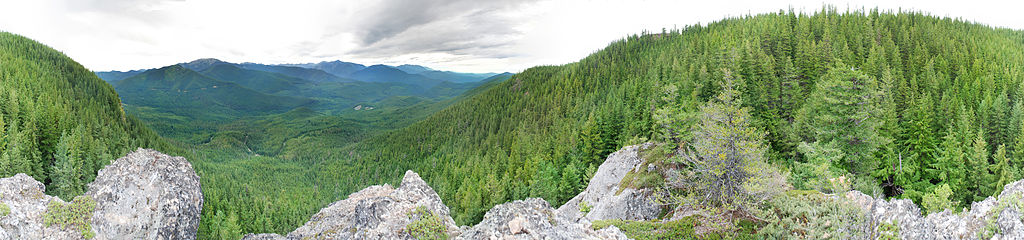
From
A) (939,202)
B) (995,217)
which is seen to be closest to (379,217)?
(995,217)

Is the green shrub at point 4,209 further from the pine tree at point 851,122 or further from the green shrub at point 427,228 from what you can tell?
the pine tree at point 851,122

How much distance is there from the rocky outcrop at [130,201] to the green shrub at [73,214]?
27cm

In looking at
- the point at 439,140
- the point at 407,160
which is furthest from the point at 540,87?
the point at 407,160

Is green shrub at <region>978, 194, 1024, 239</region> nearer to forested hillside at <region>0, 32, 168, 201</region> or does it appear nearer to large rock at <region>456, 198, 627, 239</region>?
large rock at <region>456, 198, 627, 239</region>

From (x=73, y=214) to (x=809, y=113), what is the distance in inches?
2666

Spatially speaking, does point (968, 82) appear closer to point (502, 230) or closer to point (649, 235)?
point (649, 235)

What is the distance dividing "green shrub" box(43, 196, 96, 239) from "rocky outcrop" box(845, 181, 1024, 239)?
154 feet

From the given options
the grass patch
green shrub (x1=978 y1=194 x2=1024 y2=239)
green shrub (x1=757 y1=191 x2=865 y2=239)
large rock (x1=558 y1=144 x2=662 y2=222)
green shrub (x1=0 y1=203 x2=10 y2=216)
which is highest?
green shrub (x1=0 y1=203 x2=10 y2=216)

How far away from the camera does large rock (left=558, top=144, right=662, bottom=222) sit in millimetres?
33503

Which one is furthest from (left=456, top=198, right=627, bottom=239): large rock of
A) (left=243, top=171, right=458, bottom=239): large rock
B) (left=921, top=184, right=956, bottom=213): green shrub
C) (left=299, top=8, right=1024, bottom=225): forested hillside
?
(left=299, top=8, right=1024, bottom=225): forested hillside

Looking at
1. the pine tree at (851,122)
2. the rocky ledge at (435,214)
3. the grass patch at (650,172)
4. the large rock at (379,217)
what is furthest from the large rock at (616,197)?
the pine tree at (851,122)

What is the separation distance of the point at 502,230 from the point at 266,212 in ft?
370

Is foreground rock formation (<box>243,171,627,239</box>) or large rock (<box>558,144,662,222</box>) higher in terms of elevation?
foreground rock formation (<box>243,171,627,239</box>)

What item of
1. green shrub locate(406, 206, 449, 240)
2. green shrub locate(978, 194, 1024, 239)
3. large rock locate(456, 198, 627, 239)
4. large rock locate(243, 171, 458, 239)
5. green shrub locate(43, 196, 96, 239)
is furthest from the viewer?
green shrub locate(43, 196, 96, 239)
